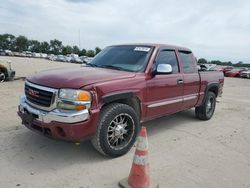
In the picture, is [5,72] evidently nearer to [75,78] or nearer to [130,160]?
[75,78]

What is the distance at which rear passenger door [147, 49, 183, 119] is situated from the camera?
193 inches

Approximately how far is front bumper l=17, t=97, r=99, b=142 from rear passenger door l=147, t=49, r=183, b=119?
1.36 m

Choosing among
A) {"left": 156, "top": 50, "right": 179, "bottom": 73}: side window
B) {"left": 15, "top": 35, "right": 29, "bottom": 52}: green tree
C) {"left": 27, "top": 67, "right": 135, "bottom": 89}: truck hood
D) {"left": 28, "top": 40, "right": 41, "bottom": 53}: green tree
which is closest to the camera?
{"left": 27, "top": 67, "right": 135, "bottom": 89}: truck hood

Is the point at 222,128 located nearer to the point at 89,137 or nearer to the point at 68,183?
the point at 89,137

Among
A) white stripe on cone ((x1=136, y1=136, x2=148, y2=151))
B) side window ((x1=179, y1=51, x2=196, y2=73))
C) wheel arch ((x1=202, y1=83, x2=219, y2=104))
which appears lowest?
white stripe on cone ((x1=136, y1=136, x2=148, y2=151))

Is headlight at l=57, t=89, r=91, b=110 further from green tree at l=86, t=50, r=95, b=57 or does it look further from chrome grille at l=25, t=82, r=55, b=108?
green tree at l=86, t=50, r=95, b=57

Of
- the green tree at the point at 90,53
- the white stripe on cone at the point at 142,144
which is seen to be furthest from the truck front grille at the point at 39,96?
the green tree at the point at 90,53

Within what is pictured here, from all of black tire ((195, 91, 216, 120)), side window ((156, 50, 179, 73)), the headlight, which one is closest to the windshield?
side window ((156, 50, 179, 73))

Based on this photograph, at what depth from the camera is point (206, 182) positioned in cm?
366

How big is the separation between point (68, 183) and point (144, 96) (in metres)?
1.97

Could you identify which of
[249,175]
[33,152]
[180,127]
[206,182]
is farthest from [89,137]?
[180,127]

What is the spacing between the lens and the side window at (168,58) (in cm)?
527

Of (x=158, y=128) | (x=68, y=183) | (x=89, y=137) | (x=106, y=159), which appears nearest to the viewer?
(x=68, y=183)

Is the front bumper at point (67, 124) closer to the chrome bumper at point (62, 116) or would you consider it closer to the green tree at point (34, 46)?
the chrome bumper at point (62, 116)
